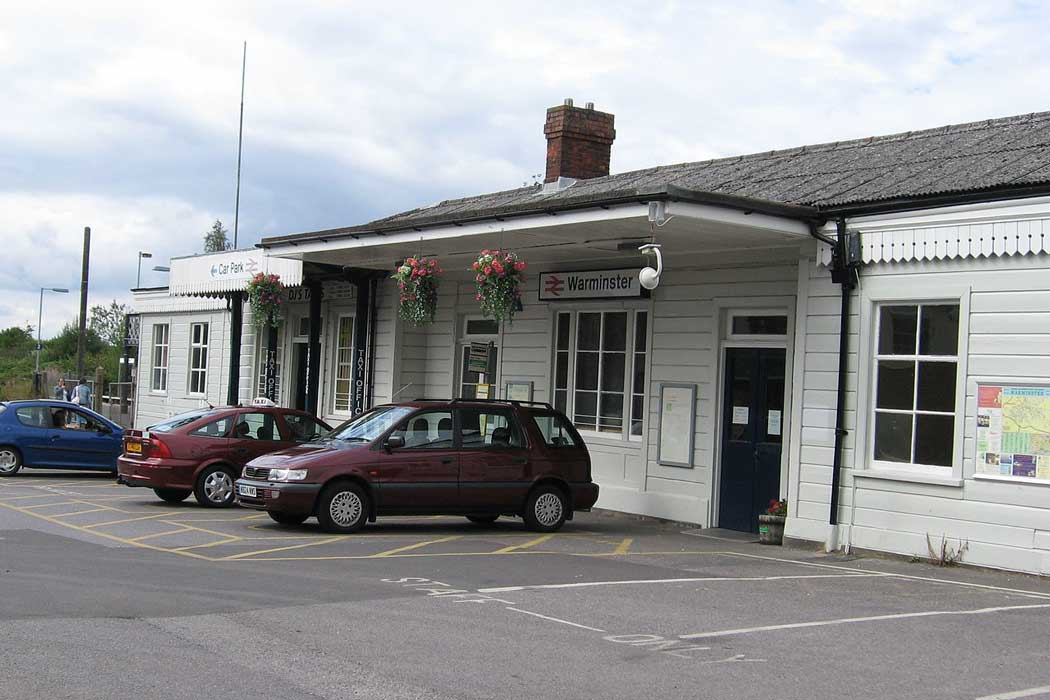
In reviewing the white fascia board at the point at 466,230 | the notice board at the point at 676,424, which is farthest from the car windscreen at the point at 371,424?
the notice board at the point at 676,424

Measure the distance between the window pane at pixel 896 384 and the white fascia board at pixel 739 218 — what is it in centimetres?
175

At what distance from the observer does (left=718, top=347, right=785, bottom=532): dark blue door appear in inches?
597

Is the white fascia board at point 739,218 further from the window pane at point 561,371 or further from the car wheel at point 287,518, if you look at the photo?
the car wheel at point 287,518

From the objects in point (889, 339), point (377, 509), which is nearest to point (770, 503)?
point (889, 339)

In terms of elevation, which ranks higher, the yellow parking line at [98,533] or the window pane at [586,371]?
the window pane at [586,371]

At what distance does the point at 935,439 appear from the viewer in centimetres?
1278

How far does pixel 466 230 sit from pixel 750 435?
4.54 m

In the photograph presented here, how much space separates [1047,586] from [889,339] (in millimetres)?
3169

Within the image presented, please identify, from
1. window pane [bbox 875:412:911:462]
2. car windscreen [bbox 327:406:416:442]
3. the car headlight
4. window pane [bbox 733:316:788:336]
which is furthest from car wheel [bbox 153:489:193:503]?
window pane [bbox 875:412:911:462]

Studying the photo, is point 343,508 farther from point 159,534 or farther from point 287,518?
point 159,534

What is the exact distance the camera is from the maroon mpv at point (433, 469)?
13.6m

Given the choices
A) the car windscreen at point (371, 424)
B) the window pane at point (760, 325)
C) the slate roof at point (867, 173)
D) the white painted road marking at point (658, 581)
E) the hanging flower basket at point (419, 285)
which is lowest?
the white painted road marking at point (658, 581)

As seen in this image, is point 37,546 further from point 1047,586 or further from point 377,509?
point 1047,586

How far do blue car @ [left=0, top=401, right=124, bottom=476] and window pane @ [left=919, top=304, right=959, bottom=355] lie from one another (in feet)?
45.3
